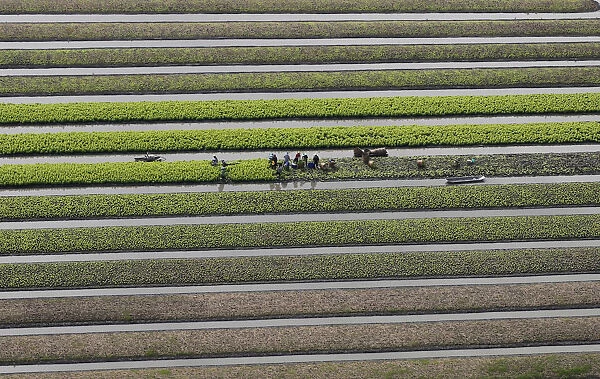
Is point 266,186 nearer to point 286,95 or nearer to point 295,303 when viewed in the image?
point 286,95

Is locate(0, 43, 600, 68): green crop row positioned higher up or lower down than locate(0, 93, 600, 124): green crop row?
higher up

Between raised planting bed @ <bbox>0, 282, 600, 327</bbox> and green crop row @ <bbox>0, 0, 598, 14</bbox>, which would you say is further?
green crop row @ <bbox>0, 0, 598, 14</bbox>

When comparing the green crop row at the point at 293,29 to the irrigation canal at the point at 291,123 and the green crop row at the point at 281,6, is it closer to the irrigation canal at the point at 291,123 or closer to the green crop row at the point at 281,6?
the green crop row at the point at 281,6

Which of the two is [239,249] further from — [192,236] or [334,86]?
[334,86]

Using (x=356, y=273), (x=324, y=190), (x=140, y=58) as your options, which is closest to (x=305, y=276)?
(x=356, y=273)

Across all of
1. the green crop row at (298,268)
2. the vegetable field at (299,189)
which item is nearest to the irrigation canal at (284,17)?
the vegetable field at (299,189)

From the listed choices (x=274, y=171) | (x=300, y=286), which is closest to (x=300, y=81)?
(x=274, y=171)

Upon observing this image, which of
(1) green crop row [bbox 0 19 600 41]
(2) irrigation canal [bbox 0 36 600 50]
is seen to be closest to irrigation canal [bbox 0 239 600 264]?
(2) irrigation canal [bbox 0 36 600 50]

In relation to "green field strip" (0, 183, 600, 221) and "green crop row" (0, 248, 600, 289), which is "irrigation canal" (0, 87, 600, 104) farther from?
"green crop row" (0, 248, 600, 289)
